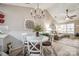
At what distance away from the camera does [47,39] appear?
1872mm

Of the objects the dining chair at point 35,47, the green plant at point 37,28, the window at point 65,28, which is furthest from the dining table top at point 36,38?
the window at point 65,28

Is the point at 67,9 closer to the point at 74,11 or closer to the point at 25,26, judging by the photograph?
the point at 74,11

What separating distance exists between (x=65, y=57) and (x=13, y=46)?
2.80ft

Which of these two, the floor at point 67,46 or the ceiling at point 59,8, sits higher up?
the ceiling at point 59,8

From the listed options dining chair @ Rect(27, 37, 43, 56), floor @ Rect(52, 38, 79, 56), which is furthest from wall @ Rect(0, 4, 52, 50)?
floor @ Rect(52, 38, 79, 56)

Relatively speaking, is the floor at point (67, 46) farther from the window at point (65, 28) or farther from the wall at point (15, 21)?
the wall at point (15, 21)

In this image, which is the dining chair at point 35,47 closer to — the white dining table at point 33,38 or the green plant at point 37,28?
the white dining table at point 33,38

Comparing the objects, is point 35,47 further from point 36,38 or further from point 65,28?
point 65,28

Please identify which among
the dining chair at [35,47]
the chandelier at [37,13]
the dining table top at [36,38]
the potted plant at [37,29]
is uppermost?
the chandelier at [37,13]

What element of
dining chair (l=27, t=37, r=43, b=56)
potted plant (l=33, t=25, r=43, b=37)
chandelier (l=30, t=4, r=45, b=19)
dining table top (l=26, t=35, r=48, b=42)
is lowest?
dining chair (l=27, t=37, r=43, b=56)

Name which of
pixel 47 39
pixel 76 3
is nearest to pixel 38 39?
pixel 47 39

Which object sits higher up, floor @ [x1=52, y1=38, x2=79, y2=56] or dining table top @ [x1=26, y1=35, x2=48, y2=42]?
dining table top @ [x1=26, y1=35, x2=48, y2=42]

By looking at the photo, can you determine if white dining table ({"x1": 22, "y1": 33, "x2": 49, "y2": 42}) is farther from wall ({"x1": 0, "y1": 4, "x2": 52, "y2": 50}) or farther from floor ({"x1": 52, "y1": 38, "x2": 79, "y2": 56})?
floor ({"x1": 52, "y1": 38, "x2": 79, "y2": 56})

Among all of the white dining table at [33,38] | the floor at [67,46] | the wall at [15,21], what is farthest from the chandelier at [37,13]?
the floor at [67,46]
